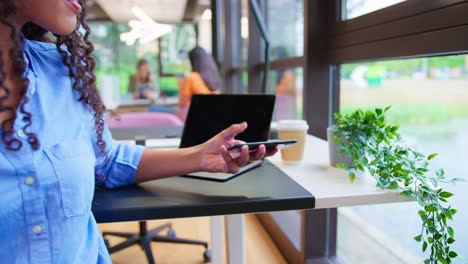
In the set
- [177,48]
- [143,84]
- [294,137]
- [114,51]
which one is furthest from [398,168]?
[114,51]

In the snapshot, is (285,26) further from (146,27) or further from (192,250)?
(192,250)

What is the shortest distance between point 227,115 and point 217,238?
23.1 inches

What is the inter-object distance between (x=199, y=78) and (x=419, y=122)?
225cm

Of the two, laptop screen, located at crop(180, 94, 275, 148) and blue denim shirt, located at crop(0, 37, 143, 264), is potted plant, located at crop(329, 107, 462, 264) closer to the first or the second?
laptop screen, located at crop(180, 94, 275, 148)

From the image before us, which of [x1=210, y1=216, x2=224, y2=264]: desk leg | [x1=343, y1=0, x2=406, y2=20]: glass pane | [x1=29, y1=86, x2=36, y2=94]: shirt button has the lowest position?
[x1=210, y1=216, x2=224, y2=264]: desk leg

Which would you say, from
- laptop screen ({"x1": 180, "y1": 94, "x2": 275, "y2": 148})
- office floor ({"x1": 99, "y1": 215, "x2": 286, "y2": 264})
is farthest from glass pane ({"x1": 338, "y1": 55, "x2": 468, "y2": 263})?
office floor ({"x1": 99, "y1": 215, "x2": 286, "y2": 264})

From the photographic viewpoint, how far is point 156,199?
0.87 metres

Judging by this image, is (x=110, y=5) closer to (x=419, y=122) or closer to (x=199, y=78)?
(x=199, y=78)

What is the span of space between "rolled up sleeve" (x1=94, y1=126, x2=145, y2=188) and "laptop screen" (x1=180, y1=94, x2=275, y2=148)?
259 millimetres

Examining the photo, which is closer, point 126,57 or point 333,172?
point 333,172

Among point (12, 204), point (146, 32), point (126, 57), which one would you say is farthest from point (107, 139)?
point (126, 57)

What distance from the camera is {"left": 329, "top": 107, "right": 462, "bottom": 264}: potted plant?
31.7 inches

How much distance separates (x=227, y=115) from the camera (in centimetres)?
116

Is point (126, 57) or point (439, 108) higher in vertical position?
point (126, 57)
